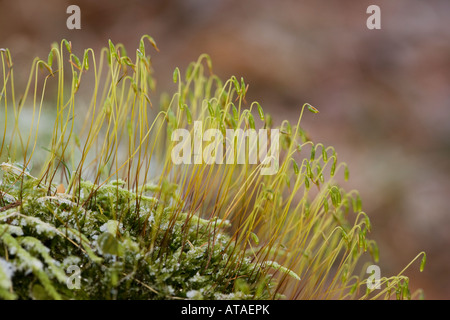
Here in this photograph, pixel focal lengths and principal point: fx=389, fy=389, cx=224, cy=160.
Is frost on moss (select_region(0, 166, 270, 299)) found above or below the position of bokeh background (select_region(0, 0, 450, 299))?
below

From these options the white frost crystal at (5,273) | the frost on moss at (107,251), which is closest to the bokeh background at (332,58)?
the frost on moss at (107,251)

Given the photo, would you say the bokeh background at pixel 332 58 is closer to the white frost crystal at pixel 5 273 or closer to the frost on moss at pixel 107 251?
the frost on moss at pixel 107 251

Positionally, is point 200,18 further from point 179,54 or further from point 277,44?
point 277,44

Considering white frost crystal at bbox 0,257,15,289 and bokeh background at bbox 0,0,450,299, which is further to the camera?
→ bokeh background at bbox 0,0,450,299

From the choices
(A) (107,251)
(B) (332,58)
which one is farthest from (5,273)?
(B) (332,58)

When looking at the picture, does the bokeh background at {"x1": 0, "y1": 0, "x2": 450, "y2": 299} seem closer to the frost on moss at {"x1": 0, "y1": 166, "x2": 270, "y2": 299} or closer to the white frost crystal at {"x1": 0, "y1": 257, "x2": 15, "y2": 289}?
the frost on moss at {"x1": 0, "y1": 166, "x2": 270, "y2": 299}

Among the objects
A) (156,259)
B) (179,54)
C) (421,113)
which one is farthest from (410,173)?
(156,259)

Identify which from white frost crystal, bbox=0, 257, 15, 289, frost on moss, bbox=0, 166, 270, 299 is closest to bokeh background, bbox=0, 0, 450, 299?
frost on moss, bbox=0, 166, 270, 299
